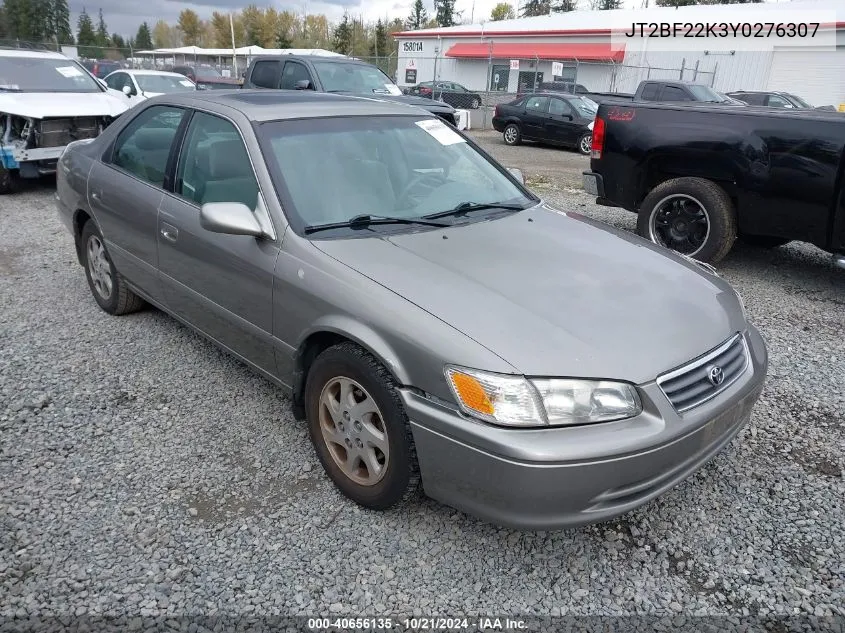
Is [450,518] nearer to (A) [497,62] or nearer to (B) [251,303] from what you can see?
(B) [251,303]

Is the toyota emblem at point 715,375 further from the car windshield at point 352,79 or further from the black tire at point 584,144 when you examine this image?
the black tire at point 584,144

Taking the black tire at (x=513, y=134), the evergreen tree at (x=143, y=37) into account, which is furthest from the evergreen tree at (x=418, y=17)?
the black tire at (x=513, y=134)

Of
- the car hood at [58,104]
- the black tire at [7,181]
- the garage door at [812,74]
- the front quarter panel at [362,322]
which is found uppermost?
the garage door at [812,74]

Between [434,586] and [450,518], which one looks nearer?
[434,586]

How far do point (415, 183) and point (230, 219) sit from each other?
1.02m

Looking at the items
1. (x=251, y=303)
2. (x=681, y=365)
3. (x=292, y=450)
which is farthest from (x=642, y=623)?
(x=251, y=303)

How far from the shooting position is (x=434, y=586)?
2361 mm

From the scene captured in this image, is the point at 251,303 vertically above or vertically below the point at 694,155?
below

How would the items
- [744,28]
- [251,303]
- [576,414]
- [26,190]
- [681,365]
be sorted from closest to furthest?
1. [576,414]
2. [681,365]
3. [251,303]
4. [26,190]
5. [744,28]

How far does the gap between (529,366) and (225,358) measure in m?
2.49

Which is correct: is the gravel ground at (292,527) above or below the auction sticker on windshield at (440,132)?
below

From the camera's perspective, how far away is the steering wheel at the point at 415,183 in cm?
322

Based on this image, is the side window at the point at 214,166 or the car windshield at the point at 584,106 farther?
the car windshield at the point at 584,106

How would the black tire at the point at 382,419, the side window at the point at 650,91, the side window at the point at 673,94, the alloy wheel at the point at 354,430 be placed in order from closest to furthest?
the black tire at the point at 382,419 < the alloy wheel at the point at 354,430 < the side window at the point at 673,94 < the side window at the point at 650,91
